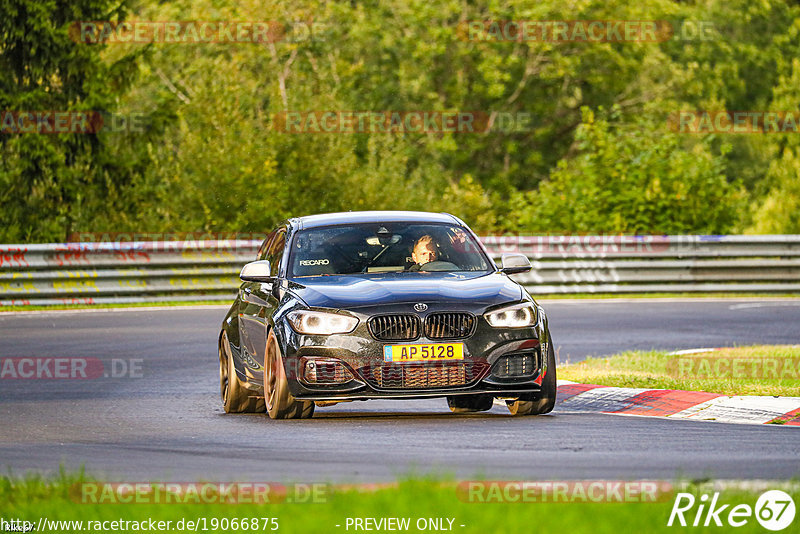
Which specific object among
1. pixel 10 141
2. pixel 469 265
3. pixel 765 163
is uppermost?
pixel 469 265

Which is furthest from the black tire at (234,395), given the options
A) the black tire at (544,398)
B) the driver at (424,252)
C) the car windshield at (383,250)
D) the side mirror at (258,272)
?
the black tire at (544,398)

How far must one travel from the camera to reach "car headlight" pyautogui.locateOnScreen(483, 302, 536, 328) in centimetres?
1162

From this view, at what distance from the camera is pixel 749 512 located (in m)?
7.11

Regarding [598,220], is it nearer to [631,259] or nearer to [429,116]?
[631,259]

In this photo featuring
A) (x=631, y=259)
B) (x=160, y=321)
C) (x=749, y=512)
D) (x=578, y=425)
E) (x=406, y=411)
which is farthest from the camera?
(x=631, y=259)

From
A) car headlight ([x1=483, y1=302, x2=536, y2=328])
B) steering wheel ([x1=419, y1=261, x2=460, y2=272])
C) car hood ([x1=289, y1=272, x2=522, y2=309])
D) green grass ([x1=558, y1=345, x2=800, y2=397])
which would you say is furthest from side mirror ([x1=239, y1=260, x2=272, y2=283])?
green grass ([x1=558, y1=345, x2=800, y2=397])

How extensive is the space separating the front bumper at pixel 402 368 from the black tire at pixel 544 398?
30cm

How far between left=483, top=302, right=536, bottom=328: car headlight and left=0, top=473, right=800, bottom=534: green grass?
378 cm

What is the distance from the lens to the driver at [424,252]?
42.0 ft

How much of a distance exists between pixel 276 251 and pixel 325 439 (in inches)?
129

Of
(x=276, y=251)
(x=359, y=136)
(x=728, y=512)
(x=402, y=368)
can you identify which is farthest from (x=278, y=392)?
(x=359, y=136)

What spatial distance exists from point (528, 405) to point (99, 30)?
24574 mm

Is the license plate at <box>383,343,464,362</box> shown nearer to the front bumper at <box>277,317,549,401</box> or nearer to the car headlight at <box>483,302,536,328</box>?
the front bumper at <box>277,317,549,401</box>

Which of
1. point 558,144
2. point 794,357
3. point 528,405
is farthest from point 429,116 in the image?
point 528,405
